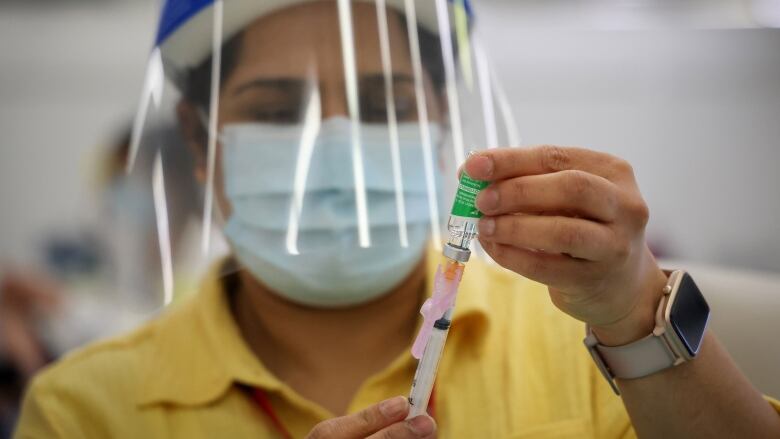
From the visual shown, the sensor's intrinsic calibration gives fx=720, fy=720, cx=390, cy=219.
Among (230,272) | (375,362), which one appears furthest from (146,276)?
(375,362)

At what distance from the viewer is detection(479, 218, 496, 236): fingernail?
565mm

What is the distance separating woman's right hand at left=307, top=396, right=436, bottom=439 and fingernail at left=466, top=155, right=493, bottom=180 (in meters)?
0.20

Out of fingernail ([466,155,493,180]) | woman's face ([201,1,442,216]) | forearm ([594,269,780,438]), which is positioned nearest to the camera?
fingernail ([466,155,493,180])

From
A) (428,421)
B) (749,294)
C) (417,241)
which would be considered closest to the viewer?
(428,421)

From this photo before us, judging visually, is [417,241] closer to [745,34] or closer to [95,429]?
[95,429]

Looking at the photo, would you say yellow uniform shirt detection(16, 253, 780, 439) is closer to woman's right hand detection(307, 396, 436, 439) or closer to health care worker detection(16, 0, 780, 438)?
health care worker detection(16, 0, 780, 438)

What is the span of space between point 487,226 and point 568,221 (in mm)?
62

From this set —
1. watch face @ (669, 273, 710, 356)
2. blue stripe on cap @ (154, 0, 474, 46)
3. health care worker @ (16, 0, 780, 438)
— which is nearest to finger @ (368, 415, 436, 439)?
health care worker @ (16, 0, 780, 438)

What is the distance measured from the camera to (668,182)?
1047mm

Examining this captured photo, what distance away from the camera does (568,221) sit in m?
0.56

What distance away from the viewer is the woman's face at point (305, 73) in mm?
764

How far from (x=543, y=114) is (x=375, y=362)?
17.3 inches

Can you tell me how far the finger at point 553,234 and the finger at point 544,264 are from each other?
0.01 meters

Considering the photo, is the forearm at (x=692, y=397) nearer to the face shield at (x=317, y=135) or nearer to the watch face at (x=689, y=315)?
the watch face at (x=689, y=315)
